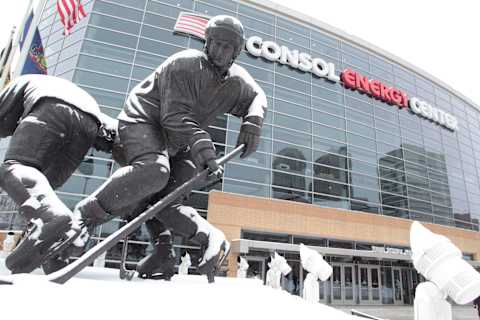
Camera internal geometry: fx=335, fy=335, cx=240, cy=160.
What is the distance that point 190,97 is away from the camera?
232cm

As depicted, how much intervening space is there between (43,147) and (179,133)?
88cm

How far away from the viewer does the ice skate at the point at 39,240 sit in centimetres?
185

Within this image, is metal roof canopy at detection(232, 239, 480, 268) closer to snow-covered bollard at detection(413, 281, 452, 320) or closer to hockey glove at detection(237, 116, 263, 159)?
hockey glove at detection(237, 116, 263, 159)

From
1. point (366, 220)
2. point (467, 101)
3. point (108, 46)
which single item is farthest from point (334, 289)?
point (467, 101)

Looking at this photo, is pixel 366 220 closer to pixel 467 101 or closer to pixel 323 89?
pixel 323 89

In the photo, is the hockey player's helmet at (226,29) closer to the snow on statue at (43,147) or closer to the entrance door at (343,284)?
the snow on statue at (43,147)

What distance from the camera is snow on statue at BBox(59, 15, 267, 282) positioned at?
213 centimetres

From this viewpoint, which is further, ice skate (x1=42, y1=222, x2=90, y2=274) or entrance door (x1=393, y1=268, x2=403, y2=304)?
entrance door (x1=393, y1=268, x2=403, y2=304)

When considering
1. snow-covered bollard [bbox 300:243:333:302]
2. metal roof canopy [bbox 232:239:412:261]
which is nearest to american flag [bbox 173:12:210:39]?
metal roof canopy [bbox 232:239:412:261]

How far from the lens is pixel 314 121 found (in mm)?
20578

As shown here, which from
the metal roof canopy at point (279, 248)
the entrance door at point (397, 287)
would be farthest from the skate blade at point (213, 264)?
the entrance door at point (397, 287)

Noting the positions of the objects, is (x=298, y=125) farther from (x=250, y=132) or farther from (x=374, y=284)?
(x=250, y=132)

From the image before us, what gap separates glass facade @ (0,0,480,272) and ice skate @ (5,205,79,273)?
12681mm

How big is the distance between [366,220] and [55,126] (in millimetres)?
19426
